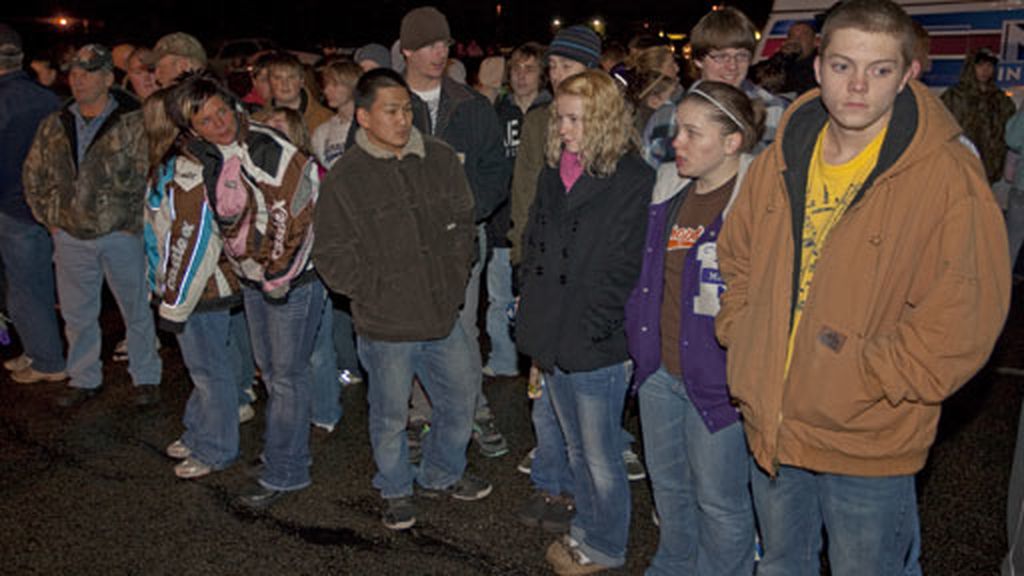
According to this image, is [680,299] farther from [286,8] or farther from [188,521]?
[286,8]

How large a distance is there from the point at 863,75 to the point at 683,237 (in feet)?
3.31

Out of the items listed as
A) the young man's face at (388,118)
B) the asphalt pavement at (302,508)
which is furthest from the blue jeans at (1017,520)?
the young man's face at (388,118)

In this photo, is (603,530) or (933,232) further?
(603,530)

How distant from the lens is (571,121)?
3.62 metres

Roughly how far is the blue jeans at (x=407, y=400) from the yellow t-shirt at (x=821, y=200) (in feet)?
6.89

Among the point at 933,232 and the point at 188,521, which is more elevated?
the point at 933,232

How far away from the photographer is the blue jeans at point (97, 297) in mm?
6109

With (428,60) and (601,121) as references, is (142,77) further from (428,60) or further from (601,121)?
(601,121)

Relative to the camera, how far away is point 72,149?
5.95m

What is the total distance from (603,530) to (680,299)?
1.25 metres

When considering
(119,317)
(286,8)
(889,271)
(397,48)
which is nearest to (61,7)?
(286,8)

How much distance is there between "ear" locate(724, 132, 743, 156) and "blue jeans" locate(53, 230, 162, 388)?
4.49m

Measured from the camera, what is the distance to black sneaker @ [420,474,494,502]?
478 cm

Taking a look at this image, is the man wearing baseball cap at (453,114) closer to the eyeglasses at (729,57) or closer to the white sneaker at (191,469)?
the eyeglasses at (729,57)
